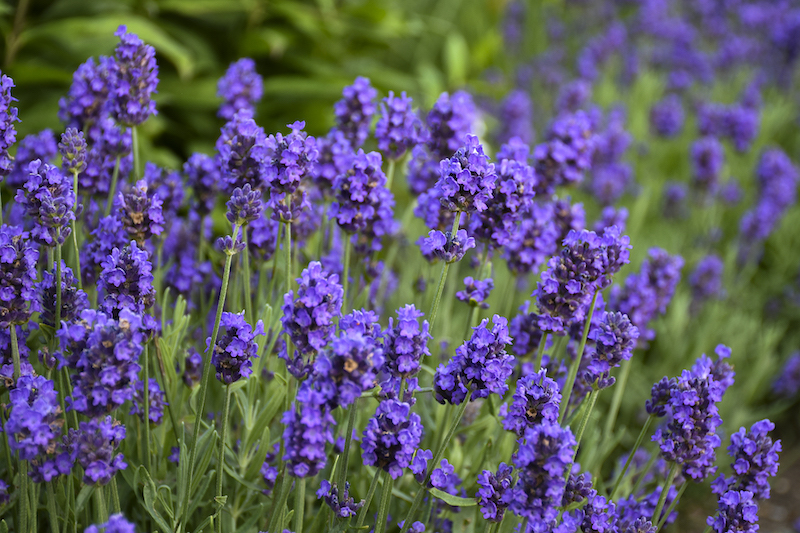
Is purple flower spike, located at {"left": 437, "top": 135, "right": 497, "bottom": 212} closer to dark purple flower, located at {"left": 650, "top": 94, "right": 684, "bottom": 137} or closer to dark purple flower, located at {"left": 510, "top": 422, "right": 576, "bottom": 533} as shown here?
dark purple flower, located at {"left": 510, "top": 422, "right": 576, "bottom": 533}

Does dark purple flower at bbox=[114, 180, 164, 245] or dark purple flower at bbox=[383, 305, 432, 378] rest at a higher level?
dark purple flower at bbox=[114, 180, 164, 245]

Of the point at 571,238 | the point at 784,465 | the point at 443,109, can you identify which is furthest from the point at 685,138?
the point at 571,238

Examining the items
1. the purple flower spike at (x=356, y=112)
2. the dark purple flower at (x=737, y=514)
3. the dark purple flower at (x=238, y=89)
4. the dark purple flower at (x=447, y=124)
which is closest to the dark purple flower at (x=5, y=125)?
the dark purple flower at (x=238, y=89)

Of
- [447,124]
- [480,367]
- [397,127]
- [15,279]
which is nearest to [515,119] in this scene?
[447,124]

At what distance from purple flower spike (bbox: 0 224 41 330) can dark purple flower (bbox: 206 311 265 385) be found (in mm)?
434

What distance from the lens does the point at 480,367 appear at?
1.50 m

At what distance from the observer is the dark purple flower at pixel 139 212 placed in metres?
1.78

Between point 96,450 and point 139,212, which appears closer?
point 96,450

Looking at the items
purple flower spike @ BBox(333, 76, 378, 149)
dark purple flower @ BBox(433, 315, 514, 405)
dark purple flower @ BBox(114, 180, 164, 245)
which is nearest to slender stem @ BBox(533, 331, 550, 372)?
dark purple flower @ BBox(433, 315, 514, 405)

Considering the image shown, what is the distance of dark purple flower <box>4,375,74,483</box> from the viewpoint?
133 cm

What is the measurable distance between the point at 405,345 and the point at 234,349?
386 mm

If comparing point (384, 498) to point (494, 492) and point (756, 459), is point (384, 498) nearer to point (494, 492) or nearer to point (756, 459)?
point (494, 492)

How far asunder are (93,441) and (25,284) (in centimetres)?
41

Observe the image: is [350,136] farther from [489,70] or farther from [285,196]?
[489,70]
